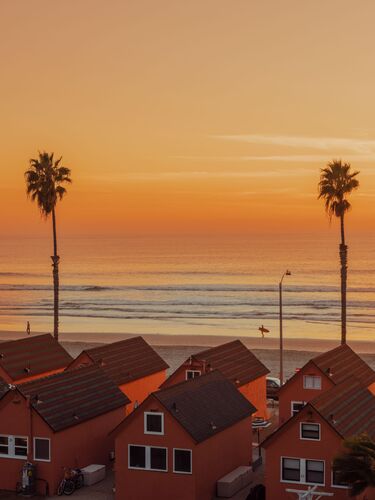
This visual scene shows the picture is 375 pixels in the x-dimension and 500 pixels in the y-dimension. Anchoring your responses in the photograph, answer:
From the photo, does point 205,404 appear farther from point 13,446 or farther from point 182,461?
point 13,446

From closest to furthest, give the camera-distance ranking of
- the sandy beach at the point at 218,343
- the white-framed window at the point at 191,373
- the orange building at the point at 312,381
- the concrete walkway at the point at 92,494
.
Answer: the concrete walkway at the point at 92,494, the orange building at the point at 312,381, the white-framed window at the point at 191,373, the sandy beach at the point at 218,343

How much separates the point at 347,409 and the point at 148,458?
25.7 ft

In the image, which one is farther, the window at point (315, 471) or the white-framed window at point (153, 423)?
the white-framed window at point (153, 423)

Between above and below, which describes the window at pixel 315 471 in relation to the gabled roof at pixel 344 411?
below

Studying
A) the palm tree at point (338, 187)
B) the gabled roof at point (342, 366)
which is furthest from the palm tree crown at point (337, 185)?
the gabled roof at point (342, 366)

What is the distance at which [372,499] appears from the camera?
27844 mm

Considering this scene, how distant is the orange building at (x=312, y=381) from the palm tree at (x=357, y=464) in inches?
497

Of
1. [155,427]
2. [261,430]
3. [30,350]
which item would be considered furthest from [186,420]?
[30,350]

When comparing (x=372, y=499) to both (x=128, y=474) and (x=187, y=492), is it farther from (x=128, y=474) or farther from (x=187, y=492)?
(x=128, y=474)

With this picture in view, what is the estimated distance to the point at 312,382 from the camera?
38.0m

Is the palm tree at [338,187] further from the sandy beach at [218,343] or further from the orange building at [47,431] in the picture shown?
the orange building at [47,431]

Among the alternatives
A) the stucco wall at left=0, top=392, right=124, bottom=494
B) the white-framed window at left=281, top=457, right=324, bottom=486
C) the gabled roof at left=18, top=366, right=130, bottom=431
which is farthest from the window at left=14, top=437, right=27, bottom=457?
the white-framed window at left=281, top=457, right=324, bottom=486

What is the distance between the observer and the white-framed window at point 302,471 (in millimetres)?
28516

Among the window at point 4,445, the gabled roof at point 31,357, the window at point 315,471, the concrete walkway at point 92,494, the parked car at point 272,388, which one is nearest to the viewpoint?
the window at point 315,471
